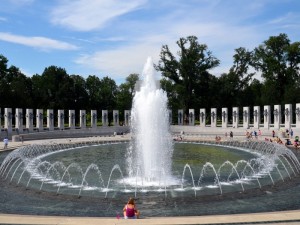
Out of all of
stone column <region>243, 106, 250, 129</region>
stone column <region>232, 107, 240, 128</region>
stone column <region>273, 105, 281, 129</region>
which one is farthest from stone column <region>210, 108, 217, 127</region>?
stone column <region>273, 105, 281, 129</region>

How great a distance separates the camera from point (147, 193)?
1861 cm

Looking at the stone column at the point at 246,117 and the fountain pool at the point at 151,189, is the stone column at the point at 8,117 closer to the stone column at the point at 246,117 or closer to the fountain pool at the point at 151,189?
the fountain pool at the point at 151,189

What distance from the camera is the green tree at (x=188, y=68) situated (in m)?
82.4

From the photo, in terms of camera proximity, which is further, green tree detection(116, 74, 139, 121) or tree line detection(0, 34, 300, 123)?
green tree detection(116, 74, 139, 121)

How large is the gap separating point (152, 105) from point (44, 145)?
21640mm

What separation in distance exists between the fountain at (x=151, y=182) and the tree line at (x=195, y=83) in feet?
162

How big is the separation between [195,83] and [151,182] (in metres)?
64.6

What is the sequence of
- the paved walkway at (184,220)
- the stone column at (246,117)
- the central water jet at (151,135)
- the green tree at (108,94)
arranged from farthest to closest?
the green tree at (108,94) → the stone column at (246,117) → the central water jet at (151,135) → the paved walkway at (184,220)

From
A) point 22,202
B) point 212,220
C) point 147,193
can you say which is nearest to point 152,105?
point 147,193

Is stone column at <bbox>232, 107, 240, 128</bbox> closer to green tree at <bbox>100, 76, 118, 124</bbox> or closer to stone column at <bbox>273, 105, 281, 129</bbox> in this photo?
stone column at <bbox>273, 105, 281, 129</bbox>

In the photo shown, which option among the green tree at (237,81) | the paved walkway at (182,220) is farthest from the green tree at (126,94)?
the paved walkway at (182,220)

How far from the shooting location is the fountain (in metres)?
15.8

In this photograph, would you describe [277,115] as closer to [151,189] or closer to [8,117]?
[8,117]

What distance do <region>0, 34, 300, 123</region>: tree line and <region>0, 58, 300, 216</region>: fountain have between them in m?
49.4
